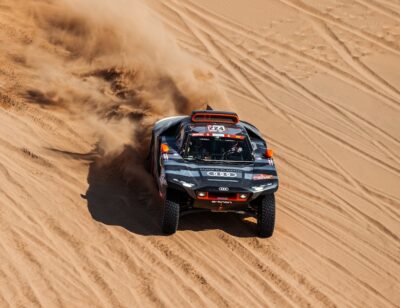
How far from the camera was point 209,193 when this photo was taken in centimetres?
1257

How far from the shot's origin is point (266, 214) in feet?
42.1

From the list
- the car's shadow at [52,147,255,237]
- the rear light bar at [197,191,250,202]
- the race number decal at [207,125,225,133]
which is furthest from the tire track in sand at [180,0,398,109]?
the rear light bar at [197,191,250,202]

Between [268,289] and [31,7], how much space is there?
436 inches

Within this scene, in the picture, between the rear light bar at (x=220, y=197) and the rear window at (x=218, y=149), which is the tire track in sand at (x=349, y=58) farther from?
the rear light bar at (x=220, y=197)

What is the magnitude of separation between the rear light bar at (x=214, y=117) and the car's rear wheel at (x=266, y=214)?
1835 mm

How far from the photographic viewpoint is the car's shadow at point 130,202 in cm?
1333

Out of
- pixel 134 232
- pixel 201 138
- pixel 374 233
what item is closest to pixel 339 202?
pixel 374 233

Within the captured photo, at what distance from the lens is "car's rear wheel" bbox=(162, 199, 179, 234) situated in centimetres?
1267

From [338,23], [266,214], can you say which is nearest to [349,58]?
[338,23]

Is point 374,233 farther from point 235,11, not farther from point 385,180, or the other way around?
point 235,11

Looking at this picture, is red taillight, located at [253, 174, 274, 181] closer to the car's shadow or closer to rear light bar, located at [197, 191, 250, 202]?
rear light bar, located at [197, 191, 250, 202]

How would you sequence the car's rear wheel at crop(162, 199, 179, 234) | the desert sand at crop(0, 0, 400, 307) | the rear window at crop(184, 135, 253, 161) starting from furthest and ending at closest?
the rear window at crop(184, 135, 253, 161) → the car's rear wheel at crop(162, 199, 179, 234) → the desert sand at crop(0, 0, 400, 307)

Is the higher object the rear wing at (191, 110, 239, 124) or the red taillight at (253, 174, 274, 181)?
the rear wing at (191, 110, 239, 124)

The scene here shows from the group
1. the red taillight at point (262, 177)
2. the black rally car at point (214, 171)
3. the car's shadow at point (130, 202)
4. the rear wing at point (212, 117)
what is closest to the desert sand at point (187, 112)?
the car's shadow at point (130, 202)
